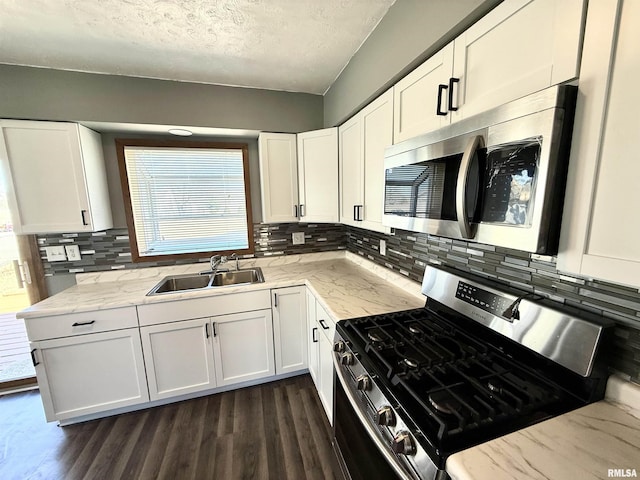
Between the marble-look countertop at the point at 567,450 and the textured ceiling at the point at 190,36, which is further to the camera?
the textured ceiling at the point at 190,36

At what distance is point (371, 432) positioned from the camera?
90cm

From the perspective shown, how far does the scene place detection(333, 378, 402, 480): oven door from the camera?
2.92 ft

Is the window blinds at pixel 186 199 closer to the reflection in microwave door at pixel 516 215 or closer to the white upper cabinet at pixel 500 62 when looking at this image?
the white upper cabinet at pixel 500 62

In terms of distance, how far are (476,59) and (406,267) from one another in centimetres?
120

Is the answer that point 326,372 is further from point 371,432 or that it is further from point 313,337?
point 371,432

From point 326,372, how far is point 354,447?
1.90 ft

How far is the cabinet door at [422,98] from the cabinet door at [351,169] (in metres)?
0.45

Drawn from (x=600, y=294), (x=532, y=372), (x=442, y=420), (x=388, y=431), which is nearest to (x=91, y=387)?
(x=388, y=431)

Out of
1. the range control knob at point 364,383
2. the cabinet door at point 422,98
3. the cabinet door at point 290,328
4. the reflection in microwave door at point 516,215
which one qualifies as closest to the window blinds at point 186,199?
the cabinet door at point 290,328

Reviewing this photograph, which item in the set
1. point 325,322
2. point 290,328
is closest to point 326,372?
point 325,322

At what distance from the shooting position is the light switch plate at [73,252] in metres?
2.10

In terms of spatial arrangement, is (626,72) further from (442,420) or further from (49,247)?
(49,247)

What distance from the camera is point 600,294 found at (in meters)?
0.81

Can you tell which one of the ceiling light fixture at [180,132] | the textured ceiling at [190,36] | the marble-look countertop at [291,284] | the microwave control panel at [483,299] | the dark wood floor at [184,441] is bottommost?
the dark wood floor at [184,441]
